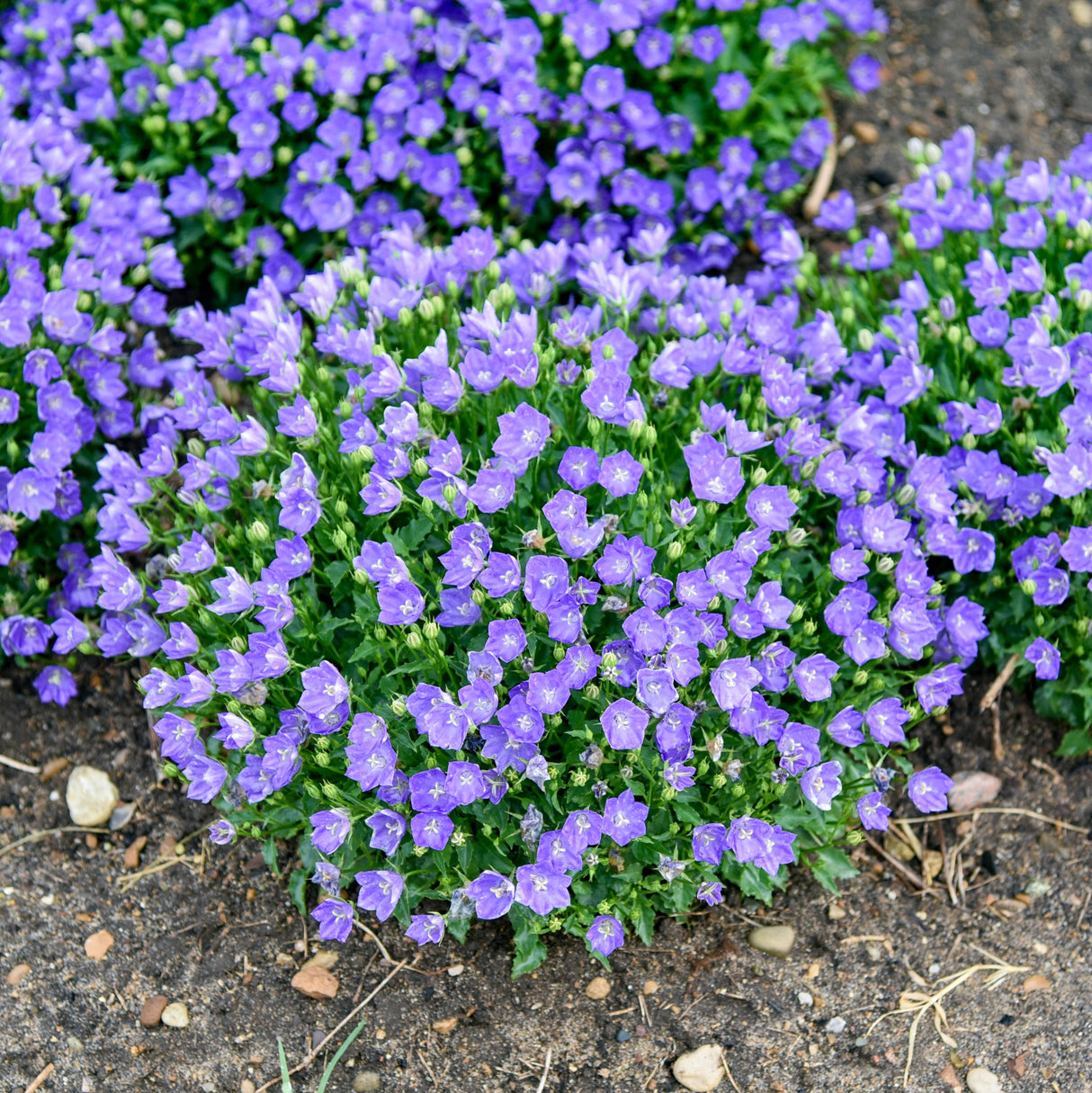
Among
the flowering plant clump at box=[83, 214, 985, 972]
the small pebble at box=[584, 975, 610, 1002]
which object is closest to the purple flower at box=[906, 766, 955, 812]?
the flowering plant clump at box=[83, 214, 985, 972]

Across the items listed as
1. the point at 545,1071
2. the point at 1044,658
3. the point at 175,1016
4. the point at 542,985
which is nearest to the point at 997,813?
the point at 1044,658

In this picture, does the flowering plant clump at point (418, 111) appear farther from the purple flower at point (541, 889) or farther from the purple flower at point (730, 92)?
the purple flower at point (541, 889)

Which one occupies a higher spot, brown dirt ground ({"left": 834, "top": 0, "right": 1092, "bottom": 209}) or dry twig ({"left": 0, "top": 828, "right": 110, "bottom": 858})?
brown dirt ground ({"left": 834, "top": 0, "right": 1092, "bottom": 209})

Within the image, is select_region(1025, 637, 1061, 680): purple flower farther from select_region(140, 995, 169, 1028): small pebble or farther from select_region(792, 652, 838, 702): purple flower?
select_region(140, 995, 169, 1028): small pebble

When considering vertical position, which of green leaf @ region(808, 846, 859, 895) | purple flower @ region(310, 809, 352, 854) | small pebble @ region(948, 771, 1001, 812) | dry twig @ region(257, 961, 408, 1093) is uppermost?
purple flower @ region(310, 809, 352, 854)

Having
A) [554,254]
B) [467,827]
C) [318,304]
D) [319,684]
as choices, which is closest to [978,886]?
[467,827]

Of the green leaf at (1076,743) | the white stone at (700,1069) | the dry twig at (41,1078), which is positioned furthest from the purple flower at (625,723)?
the dry twig at (41,1078)

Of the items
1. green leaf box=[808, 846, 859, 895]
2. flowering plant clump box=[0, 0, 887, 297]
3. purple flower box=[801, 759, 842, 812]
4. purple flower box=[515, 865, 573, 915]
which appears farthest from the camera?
flowering plant clump box=[0, 0, 887, 297]

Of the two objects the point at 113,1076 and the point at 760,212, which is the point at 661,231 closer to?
the point at 760,212
